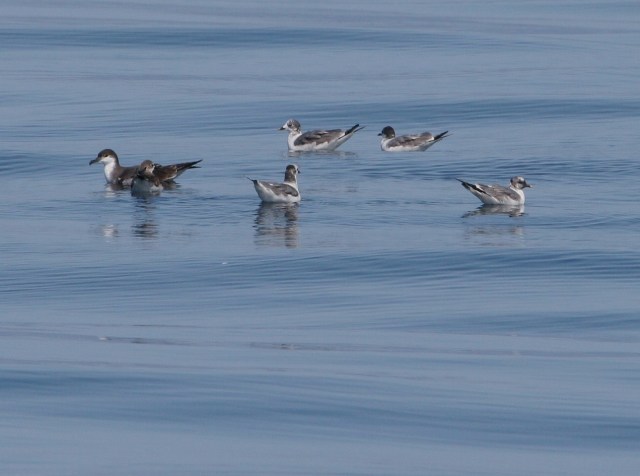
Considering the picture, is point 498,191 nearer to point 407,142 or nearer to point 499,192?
point 499,192

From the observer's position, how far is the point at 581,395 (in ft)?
34.5

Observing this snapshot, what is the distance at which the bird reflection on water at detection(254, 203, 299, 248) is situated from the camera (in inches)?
728

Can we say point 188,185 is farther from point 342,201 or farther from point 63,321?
point 63,321

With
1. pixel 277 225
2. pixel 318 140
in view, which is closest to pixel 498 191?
pixel 277 225

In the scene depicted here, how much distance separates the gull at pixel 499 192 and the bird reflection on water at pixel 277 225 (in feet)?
8.28

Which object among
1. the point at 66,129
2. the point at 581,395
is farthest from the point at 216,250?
the point at 66,129

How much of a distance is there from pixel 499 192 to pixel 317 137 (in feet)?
27.1

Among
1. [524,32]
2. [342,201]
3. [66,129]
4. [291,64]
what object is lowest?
[342,201]

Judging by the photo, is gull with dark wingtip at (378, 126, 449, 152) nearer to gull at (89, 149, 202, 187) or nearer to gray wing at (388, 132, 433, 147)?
gray wing at (388, 132, 433, 147)

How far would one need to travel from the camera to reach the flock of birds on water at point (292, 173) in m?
21.3

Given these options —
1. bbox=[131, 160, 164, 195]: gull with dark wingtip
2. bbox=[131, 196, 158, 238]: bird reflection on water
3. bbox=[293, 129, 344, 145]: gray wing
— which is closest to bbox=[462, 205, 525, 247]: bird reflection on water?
bbox=[131, 196, 158, 238]: bird reflection on water

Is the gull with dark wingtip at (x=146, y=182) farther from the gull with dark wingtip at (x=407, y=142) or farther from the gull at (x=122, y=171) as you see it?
the gull with dark wingtip at (x=407, y=142)

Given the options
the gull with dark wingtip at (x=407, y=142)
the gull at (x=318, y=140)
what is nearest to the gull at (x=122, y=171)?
the gull at (x=318, y=140)

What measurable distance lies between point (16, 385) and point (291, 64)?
112ft
